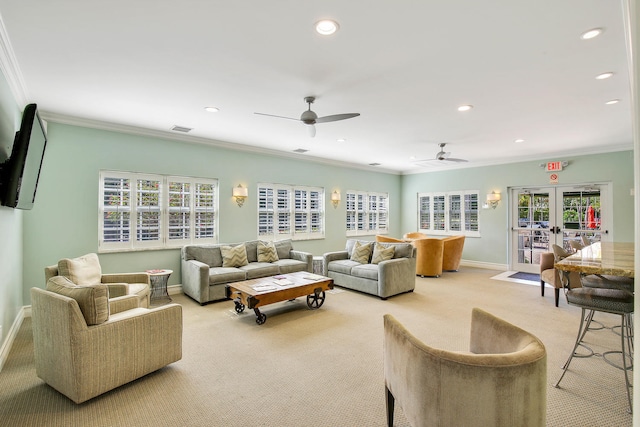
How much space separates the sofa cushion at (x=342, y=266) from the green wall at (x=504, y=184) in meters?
4.14

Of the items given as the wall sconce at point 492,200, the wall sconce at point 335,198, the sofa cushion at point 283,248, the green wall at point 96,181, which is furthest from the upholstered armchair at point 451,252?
the green wall at point 96,181

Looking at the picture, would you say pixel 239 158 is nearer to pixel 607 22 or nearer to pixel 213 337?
pixel 213 337

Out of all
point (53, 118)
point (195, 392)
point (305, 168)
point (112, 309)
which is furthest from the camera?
point (305, 168)

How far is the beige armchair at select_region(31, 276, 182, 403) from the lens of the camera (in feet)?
7.43

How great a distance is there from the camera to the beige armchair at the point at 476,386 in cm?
142

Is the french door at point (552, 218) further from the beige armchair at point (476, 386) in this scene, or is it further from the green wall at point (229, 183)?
the beige armchair at point (476, 386)

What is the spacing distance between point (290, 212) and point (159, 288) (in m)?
3.11

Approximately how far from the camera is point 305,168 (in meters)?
7.48

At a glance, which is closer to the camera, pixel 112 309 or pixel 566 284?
pixel 566 284

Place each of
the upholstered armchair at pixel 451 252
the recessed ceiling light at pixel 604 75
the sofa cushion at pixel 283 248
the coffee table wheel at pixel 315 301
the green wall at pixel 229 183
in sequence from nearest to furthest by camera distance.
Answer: the recessed ceiling light at pixel 604 75 → the green wall at pixel 229 183 → the coffee table wheel at pixel 315 301 → the sofa cushion at pixel 283 248 → the upholstered armchair at pixel 451 252

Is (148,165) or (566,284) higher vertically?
(148,165)

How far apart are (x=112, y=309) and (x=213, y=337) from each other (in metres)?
1.06

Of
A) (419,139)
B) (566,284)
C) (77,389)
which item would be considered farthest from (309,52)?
(419,139)

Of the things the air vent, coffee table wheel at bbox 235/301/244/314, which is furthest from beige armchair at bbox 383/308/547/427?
the air vent
